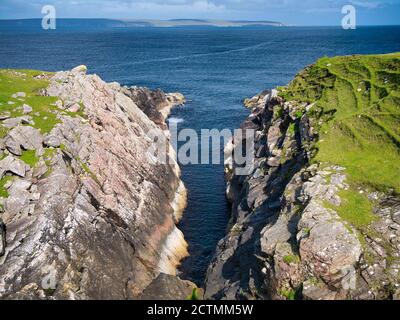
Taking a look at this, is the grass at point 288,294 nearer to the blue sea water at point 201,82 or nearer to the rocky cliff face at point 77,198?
the rocky cliff face at point 77,198

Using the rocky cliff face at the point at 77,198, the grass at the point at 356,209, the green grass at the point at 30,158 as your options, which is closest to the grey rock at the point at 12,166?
the rocky cliff face at the point at 77,198

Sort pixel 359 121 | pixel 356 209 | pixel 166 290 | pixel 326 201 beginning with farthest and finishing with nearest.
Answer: pixel 359 121 < pixel 166 290 < pixel 326 201 < pixel 356 209

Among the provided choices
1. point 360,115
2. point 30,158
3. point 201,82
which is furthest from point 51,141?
point 201,82

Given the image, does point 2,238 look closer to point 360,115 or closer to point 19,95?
point 19,95

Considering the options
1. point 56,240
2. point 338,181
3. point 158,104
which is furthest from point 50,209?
point 158,104

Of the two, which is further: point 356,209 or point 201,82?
A: point 201,82

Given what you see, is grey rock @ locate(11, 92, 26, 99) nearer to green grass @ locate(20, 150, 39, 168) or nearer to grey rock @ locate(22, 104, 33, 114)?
grey rock @ locate(22, 104, 33, 114)

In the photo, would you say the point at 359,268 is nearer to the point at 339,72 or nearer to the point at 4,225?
the point at 4,225
